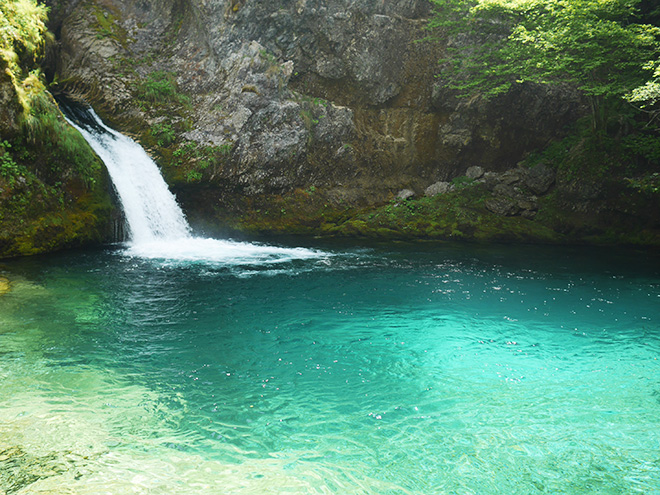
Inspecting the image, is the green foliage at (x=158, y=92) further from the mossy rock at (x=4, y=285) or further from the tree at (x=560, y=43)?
the tree at (x=560, y=43)

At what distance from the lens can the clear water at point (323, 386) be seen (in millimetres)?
3885

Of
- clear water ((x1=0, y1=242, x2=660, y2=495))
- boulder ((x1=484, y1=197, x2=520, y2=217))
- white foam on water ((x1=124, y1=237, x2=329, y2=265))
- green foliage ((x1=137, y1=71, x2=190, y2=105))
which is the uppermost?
green foliage ((x1=137, y1=71, x2=190, y2=105))

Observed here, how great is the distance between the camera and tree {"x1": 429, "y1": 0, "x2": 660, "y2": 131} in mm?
12758

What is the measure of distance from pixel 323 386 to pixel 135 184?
1280cm

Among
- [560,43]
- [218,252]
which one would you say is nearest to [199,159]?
[218,252]

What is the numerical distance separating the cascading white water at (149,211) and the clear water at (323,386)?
3467 mm

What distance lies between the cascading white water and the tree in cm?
984

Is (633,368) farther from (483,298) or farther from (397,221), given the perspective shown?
(397,221)

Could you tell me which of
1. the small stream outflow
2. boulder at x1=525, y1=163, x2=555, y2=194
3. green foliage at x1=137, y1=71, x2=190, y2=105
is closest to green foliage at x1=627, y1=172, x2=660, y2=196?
boulder at x1=525, y1=163, x2=555, y2=194

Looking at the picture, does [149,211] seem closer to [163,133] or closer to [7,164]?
[163,133]

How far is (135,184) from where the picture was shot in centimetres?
1566

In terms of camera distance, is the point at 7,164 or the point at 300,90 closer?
the point at 7,164

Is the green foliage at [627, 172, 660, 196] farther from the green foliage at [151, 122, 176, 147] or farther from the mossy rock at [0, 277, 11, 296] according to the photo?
the mossy rock at [0, 277, 11, 296]

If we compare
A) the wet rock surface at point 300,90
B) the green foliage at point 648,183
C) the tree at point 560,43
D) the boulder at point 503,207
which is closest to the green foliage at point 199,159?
the wet rock surface at point 300,90
